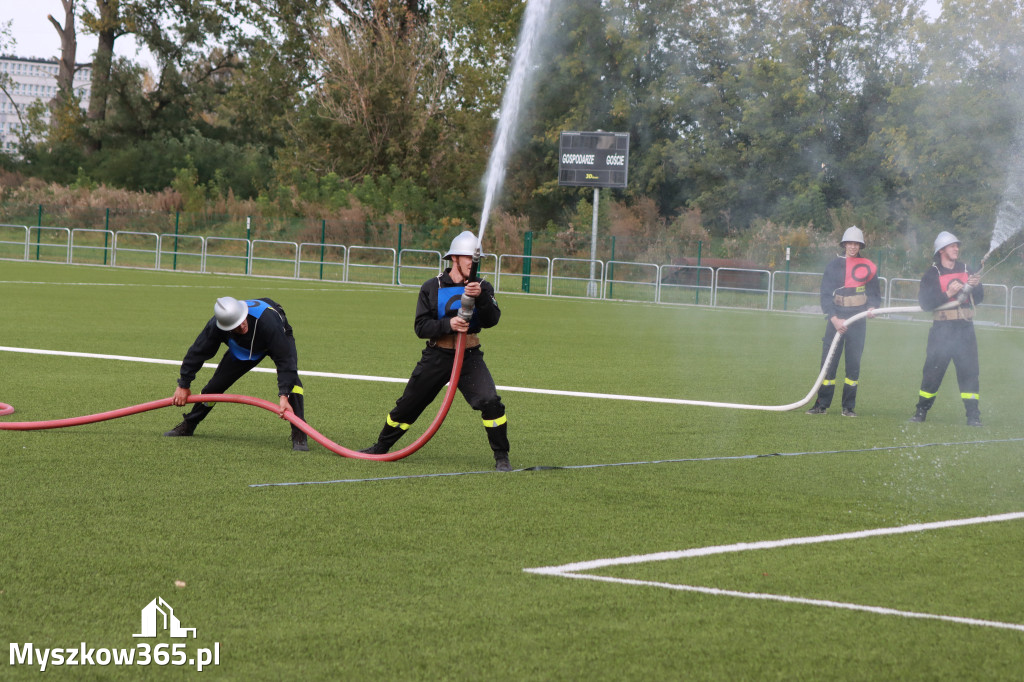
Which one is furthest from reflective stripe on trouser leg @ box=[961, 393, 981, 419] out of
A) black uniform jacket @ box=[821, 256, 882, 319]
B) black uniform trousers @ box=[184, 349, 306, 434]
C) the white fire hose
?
black uniform trousers @ box=[184, 349, 306, 434]

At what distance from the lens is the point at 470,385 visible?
24.5 ft

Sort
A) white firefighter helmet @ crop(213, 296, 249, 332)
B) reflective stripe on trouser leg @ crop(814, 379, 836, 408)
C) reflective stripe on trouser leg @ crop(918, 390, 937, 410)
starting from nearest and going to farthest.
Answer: white firefighter helmet @ crop(213, 296, 249, 332) < reflective stripe on trouser leg @ crop(918, 390, 937, 410) < reflective stripe on trouser leg @ crop(814, 379, 836, 408)

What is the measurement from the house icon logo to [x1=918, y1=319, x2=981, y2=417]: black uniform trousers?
7.81m

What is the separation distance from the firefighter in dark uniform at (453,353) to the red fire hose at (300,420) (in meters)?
0.11

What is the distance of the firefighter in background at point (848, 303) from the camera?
10.8 meters

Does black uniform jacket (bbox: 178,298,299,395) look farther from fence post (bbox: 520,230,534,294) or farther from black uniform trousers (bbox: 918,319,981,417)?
fence post (bbox: 520,230,534,294)

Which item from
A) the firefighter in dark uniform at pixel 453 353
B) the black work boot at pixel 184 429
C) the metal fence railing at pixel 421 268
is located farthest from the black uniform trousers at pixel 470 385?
the metal fence railing at pixel 421 268

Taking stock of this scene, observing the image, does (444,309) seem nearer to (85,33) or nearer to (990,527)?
(990,527)

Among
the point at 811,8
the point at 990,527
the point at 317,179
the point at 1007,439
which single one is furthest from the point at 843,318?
the point at 317,179

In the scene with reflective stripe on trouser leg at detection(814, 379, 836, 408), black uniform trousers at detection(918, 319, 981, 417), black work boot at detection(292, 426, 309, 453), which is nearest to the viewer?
black work boot at detection(292, 426, 309, 453)

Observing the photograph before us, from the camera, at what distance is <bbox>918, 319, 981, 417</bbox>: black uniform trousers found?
33.8 ft

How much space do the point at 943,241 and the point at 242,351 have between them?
610 centimetres

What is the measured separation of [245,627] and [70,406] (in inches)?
224

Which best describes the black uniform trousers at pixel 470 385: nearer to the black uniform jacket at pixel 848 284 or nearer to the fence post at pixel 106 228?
the black uniform jacket at pixel 848 284
